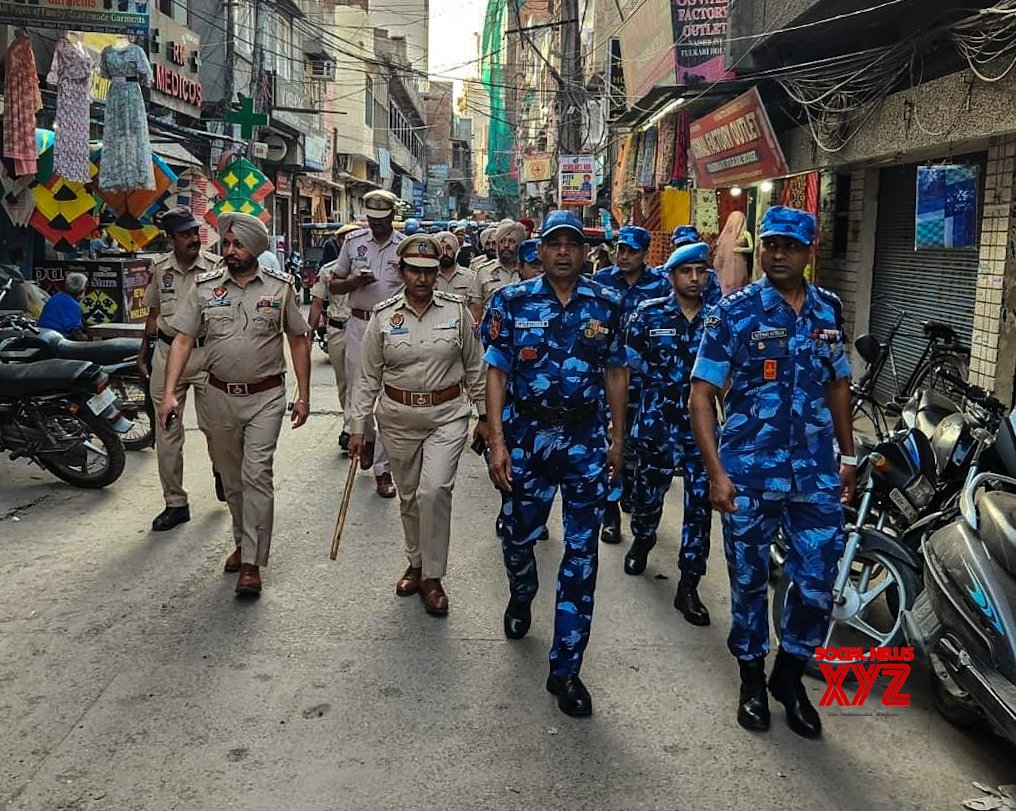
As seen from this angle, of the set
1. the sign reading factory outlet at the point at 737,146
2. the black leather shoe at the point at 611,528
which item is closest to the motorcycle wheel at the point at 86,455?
the black leather shoe at the point at 611,528

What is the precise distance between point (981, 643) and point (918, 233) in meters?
6.99

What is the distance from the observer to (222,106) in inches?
843

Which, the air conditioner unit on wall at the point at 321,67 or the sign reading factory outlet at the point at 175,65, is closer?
the sign reading factory outlet at the point at 175,65

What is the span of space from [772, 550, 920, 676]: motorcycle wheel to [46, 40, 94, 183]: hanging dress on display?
31.3ft

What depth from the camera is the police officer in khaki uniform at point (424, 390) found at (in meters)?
4.74

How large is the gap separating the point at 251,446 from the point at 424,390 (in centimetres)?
99

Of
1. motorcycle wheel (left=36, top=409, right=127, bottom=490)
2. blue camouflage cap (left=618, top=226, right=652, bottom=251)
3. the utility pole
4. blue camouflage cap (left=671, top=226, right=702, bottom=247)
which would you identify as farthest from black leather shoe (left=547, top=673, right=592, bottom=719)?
the utility pole

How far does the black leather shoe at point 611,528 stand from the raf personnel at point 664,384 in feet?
1.71

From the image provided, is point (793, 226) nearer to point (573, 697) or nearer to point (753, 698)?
point (753, 698)

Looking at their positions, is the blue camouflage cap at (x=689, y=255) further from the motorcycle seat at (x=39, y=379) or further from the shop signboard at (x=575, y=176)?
the shop signboard at (x=575, y=176)

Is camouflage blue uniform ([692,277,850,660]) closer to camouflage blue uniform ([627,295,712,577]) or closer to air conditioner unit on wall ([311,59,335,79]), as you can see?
camouflage blue uniform ([627,295,712,577])

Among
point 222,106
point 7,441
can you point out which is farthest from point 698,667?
point 222,106

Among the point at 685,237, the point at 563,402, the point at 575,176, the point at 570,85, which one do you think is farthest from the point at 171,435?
the point at 575,176

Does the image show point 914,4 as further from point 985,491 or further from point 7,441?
point 7,441
